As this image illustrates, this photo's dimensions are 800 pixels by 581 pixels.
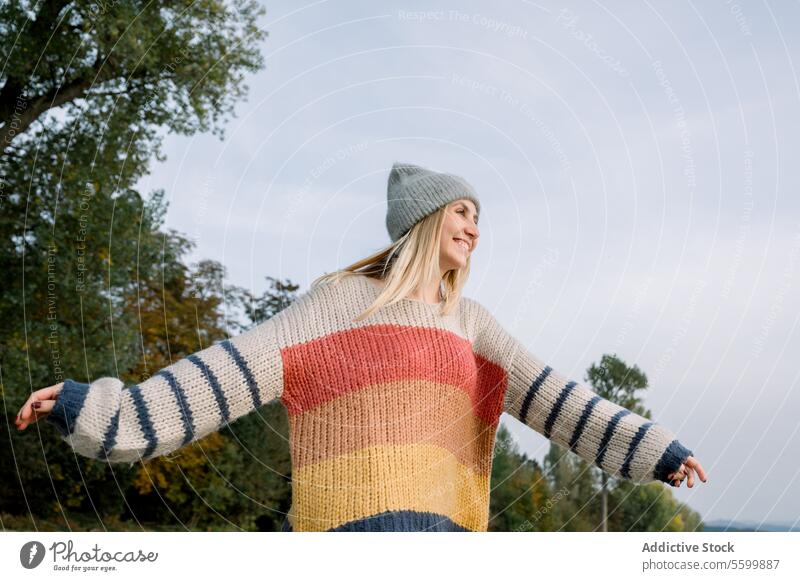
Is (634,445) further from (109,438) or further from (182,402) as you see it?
(109,438)

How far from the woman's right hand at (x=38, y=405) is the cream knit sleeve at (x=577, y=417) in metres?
1.31

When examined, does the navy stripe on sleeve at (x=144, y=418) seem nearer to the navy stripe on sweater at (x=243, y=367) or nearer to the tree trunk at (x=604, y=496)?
the navy stripe on sweater at (x=243, y=367)

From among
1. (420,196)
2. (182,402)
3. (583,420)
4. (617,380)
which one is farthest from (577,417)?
(617,380)

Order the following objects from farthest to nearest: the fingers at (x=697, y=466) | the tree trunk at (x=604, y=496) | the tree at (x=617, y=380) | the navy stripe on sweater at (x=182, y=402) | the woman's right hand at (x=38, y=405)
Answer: the tree trunk at (x=604, y=496), the tree at (x=617, y=380), the fingers at (x=697, y=466), the navy stripe on sweater at (x=182, y=402), the woman's right hand at (x=38, y=405)

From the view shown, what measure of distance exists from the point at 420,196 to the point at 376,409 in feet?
2.30

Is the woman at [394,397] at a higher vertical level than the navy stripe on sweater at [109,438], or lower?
higher

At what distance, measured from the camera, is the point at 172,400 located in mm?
2406

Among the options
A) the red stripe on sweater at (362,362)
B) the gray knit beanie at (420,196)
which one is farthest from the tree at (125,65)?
the red stripe on sweater at (362,362)

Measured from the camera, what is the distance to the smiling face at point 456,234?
9.02ft

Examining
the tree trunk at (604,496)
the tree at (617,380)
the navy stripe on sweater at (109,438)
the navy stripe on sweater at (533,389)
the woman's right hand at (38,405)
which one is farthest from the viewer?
the tree trunk at (604,496)

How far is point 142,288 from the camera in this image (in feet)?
27.1

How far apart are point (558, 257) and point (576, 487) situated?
5.06 m

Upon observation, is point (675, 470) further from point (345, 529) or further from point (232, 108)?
point (232, 108)
